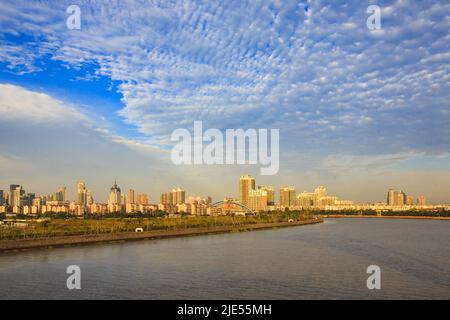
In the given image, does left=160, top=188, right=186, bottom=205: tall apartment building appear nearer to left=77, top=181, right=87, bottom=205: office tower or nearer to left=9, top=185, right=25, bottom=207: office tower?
left=77, top=181, right=87, bottom=205: office tower

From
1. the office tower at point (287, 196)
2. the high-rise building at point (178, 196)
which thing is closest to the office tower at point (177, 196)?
the high-rise building at point (178, 196)

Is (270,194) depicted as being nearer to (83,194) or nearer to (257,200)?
(257,200)

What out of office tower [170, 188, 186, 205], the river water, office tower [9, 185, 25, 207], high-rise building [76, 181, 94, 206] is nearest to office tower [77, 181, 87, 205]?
high-rise building [76, 181, 94, 206]

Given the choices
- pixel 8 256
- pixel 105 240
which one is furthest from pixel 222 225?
pixel 8 256

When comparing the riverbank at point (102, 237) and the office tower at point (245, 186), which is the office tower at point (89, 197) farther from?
the riverbank at point (102, 237)
